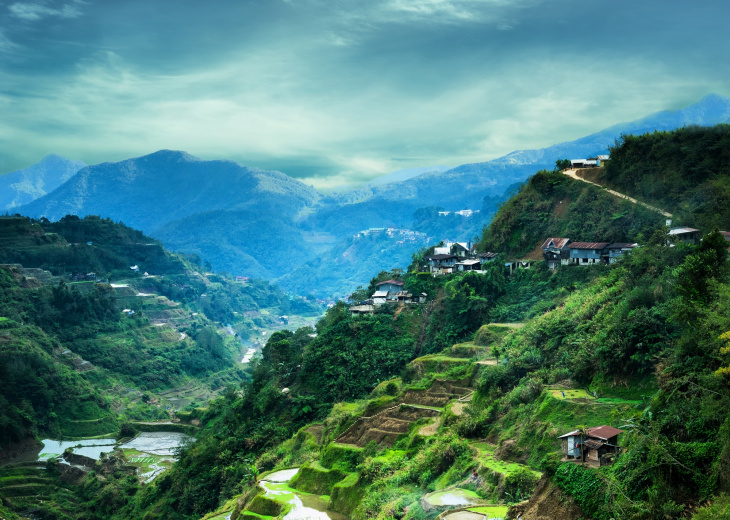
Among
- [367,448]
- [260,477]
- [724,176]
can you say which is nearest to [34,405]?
[260,477]

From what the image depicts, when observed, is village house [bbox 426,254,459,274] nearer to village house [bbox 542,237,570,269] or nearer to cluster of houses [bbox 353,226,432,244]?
village house [bbox 542,237,570,269]

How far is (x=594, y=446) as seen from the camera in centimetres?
1365

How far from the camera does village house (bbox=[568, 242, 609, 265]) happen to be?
1276 inches

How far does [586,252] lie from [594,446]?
20.7 meters

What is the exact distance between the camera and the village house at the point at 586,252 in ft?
106

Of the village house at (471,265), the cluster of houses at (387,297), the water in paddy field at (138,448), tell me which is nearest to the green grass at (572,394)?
the village house at (471,265)

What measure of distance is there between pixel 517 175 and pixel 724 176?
171 m

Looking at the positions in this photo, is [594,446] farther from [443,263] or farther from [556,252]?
[443,263]

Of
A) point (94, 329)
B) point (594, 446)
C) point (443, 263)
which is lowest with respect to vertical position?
point (94, 329)

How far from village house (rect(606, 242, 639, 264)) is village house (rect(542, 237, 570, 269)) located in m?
2.40

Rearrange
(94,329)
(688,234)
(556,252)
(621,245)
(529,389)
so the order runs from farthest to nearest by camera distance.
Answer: (94,329) → (556,252) → (621,245) → (688,234) → (529,389)

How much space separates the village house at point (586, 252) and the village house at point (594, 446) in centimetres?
1955

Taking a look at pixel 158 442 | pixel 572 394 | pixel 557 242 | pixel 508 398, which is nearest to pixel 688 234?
pixel 557 242

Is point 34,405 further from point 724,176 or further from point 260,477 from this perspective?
point 724,176
